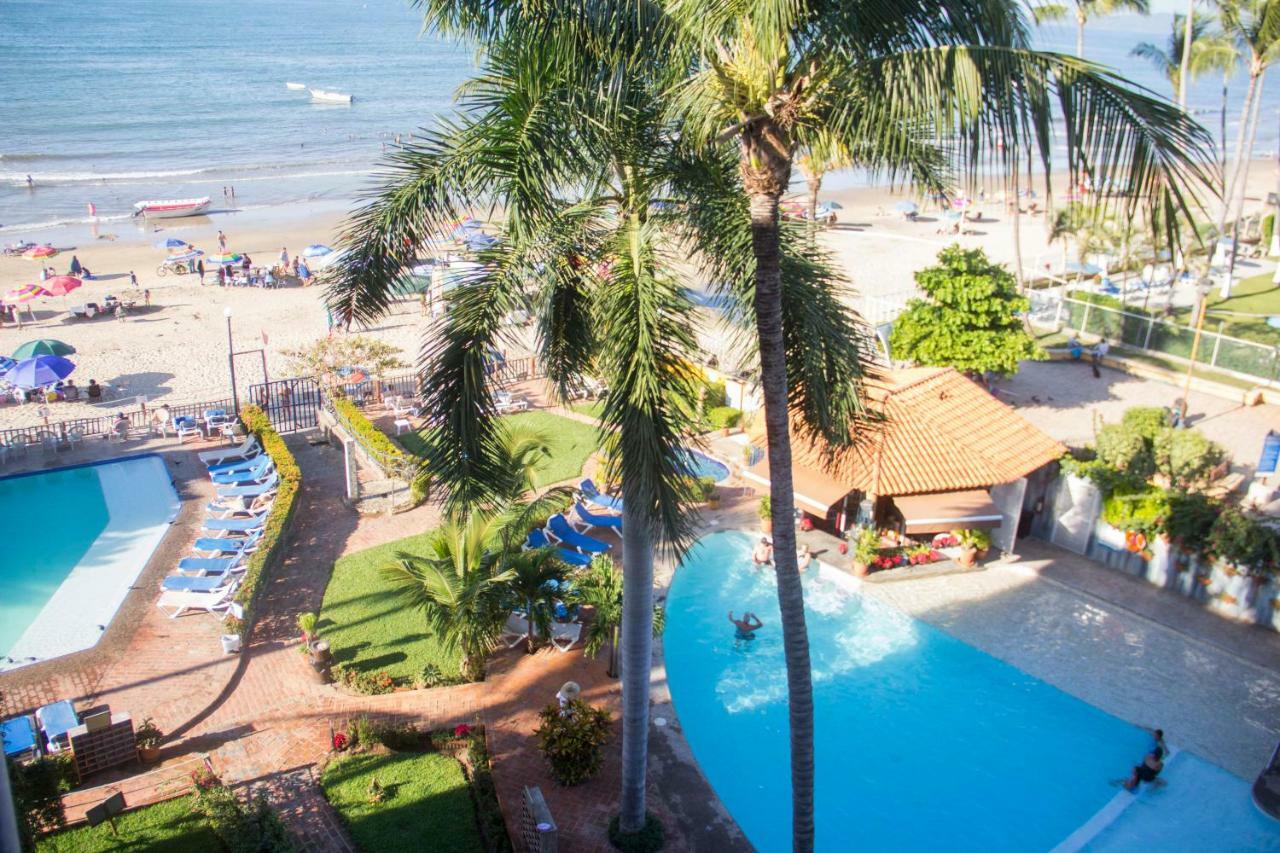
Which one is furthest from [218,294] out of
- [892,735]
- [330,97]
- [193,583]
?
[330,97]

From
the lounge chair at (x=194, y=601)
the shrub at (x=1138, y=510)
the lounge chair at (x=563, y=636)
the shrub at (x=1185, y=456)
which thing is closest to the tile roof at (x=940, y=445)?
the shrub at (x=1138, y=510)

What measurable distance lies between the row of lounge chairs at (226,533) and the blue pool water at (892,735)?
757 cm

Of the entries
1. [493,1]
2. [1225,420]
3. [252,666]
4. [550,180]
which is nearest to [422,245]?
[550,180]

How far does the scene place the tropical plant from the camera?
14266mm

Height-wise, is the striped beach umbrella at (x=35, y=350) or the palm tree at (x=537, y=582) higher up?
the striped beach umbrella at (x=35, y=350)

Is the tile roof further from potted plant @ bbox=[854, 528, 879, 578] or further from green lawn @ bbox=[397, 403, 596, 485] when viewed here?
green lawn @ bbox=[397, 403, 596, 485]

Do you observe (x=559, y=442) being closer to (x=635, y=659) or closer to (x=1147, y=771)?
(x=635, y=659)

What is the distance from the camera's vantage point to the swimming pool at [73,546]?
53.3 feet

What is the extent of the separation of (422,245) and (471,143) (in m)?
1.07

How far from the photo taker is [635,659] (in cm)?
1030

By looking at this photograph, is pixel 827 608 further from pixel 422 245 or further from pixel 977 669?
pixel 422 245

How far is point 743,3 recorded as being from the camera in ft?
22.0

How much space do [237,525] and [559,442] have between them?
786 cm

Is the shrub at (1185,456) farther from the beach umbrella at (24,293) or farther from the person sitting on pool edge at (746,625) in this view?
the beach umbrella at (24,293)
